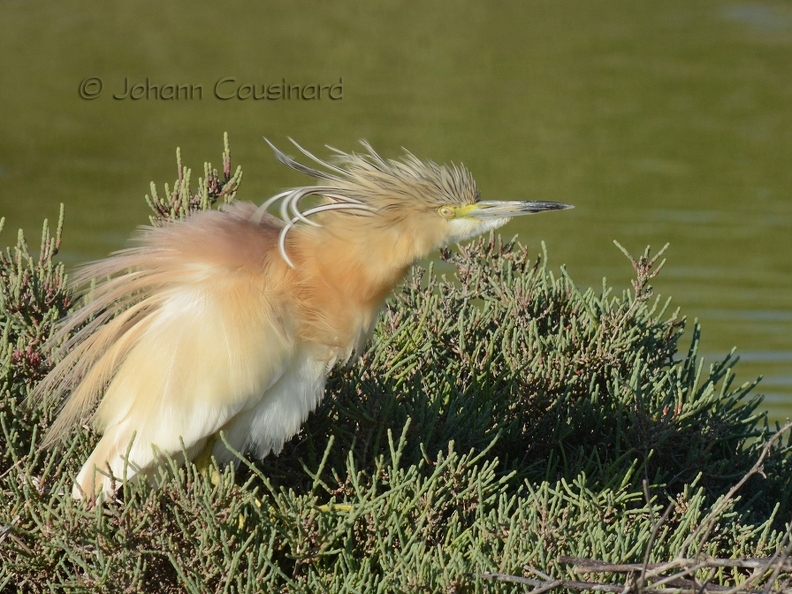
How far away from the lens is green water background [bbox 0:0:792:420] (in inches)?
388

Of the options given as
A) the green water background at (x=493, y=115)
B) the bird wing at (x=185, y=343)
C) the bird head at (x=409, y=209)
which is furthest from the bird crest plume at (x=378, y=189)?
the green water background at (x=493, y=115)

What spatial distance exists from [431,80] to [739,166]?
4.27 m

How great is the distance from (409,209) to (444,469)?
82cm

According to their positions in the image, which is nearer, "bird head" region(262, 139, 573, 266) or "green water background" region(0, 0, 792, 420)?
"bird head" region(262, 139, 573, 266)

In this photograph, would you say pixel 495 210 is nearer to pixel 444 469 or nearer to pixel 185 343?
pixel 444 469

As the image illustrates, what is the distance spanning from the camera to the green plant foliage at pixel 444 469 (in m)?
3.24

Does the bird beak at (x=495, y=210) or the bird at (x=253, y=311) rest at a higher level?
the bird beak at (x=495, y=210)

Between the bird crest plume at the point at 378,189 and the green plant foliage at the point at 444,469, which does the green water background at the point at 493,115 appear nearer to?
the green plant foliage at the point at 444,469

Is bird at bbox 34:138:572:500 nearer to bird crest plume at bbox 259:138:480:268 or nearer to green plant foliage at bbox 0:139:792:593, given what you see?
bird crest plume at bbox 259:138:480:268

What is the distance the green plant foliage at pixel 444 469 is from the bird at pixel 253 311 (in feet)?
0.49

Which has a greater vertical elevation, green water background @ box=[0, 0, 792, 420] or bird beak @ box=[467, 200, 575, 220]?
green water background @ box=[0, 0, 792, 420]

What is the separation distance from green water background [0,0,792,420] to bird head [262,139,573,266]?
12.9ft

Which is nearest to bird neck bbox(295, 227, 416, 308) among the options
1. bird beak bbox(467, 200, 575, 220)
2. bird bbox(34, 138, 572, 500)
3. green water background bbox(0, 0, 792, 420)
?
bird bbox(34, 138, 572, 500)

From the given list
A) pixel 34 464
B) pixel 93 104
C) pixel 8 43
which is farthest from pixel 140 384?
pixel 8 43
